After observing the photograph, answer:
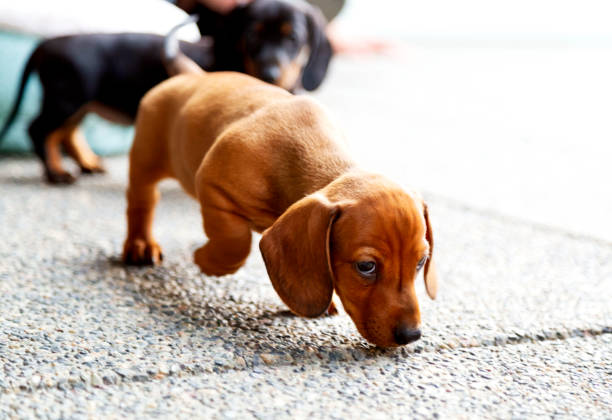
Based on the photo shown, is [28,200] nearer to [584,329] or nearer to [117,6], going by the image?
[117,6]

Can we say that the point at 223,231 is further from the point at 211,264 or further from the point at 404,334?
the point at 404,334

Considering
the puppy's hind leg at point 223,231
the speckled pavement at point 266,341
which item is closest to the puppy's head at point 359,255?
the speckled pavement at point 266,341

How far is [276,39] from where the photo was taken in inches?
161

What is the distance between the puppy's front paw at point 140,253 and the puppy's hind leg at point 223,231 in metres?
0.46

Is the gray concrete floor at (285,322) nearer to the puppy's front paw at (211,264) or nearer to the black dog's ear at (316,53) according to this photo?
the puppy's front paw at (211,264)

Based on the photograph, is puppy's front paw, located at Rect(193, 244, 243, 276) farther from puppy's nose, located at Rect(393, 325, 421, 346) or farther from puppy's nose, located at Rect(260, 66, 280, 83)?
puppy's nose, located at Rect(260, 66, 280, 83)

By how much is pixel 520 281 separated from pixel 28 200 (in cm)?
238

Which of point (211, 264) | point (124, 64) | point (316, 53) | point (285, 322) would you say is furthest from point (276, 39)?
point (285, 322)

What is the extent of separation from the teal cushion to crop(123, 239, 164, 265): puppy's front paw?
1777 millimetres

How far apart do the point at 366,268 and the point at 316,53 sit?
9.13ft

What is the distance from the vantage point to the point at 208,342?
2080mm

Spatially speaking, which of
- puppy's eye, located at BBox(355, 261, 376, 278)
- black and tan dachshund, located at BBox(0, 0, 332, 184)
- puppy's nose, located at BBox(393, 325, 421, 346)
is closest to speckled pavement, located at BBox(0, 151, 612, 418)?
puppy's nose, located at BBox(393, 325, 421, 346)

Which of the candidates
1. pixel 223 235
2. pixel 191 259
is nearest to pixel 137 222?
pixel 191 259

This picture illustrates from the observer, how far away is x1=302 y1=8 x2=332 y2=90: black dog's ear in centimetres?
436
